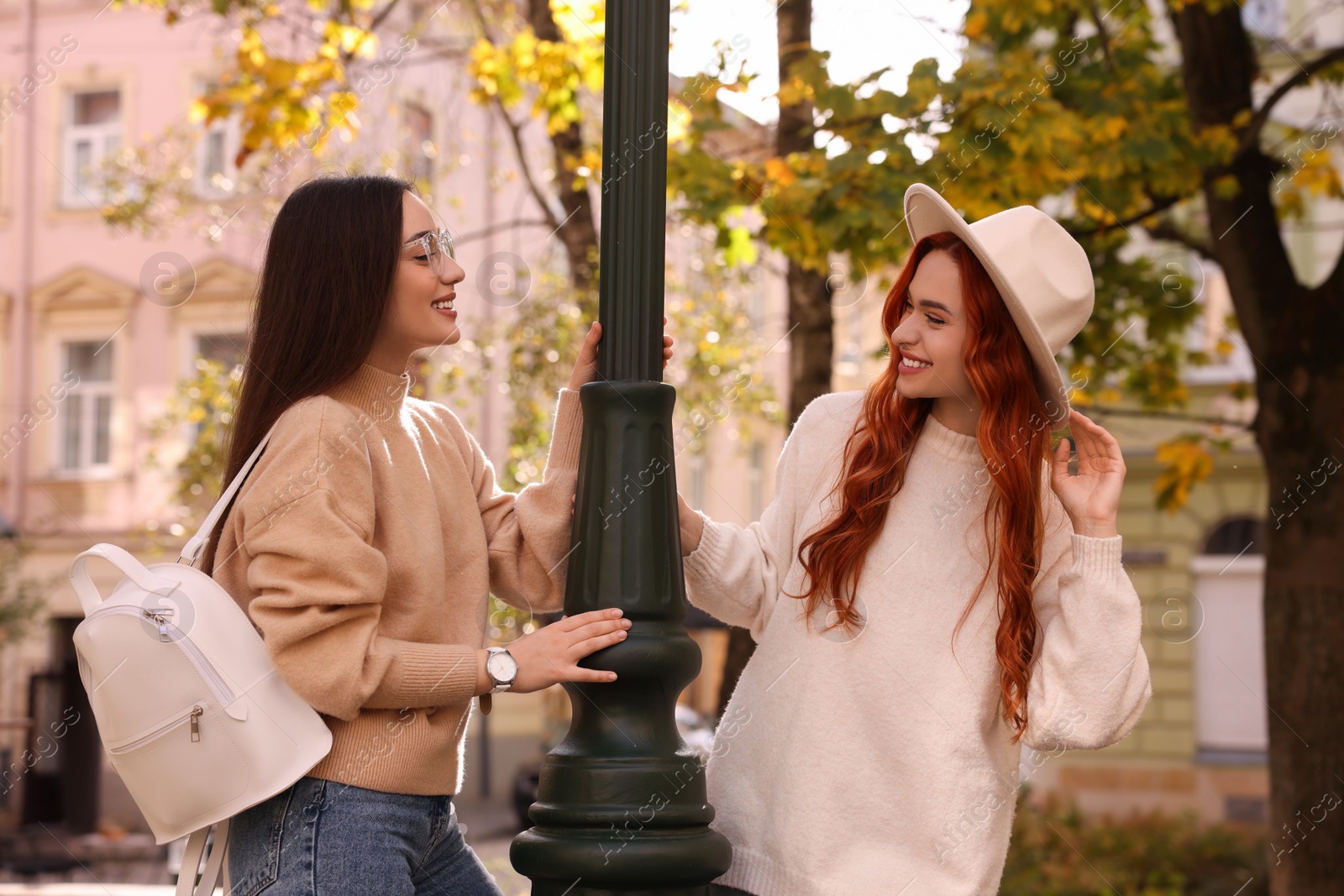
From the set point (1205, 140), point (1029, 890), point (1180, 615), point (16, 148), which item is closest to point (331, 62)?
point (1205, 140)

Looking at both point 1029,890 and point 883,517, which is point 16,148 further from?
point 883,517

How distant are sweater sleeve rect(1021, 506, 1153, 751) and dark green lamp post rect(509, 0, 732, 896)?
616 millimetres

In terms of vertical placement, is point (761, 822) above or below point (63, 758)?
above

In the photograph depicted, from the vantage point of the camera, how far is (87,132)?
67.6 ft

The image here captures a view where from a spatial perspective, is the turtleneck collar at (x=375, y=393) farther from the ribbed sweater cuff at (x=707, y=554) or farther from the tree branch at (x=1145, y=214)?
the tree branch at (x=1145, y=214)

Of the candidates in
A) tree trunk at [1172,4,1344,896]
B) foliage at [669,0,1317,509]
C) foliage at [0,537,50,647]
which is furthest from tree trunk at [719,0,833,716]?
foliage at [0,537,50,647]

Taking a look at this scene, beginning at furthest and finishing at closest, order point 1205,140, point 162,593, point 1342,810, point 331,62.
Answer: point 331,62, point 1205,140, point 1342,810, point 162,593

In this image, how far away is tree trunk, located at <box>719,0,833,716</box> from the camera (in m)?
6.25

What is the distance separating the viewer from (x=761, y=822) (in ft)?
8.67

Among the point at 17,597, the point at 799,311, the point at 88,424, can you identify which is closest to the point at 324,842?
the point at 799,311

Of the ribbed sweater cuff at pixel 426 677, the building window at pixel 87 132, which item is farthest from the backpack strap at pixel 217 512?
the building window at pixel 87 132

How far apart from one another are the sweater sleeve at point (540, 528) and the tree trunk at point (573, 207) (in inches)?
177

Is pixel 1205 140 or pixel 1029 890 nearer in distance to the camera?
pixel 1205 140

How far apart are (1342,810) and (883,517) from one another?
422 centimetres
